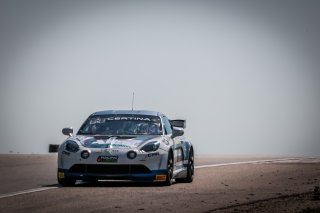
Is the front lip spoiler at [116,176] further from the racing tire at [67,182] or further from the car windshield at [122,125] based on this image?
the car windshield at [122,125]

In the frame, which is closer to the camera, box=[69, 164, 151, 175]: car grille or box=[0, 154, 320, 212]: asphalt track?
box=[0, 154, 320, 212]: asphalt track

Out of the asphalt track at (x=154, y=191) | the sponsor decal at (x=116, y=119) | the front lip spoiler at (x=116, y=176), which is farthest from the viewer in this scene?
the sponsor decal at (x=116, y=119)

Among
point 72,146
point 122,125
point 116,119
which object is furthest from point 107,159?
point 116,119

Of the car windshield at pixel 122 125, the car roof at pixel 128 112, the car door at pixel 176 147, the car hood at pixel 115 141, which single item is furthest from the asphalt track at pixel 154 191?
the car roof at pixel 128 112

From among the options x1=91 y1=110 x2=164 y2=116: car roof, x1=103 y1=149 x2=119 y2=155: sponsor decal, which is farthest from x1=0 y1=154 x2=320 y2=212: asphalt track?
x1=91 y1=110 x2=164 y2=116: car roof

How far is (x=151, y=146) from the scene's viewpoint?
19891 mm

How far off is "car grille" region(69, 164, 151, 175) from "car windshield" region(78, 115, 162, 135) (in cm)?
112

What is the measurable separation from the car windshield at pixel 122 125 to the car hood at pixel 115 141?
435 mm

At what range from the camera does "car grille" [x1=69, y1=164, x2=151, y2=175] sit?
64.6 feet

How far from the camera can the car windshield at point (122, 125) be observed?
20.9m

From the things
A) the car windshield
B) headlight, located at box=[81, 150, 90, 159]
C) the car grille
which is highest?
the car windshield

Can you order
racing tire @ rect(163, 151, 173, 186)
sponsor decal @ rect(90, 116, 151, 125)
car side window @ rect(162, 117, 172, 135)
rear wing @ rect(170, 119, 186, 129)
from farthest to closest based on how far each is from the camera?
rear wing @ rect(170, 119, 186, 129) < car side window @ rect(162, 117, 172, 135) < sponsor decal @ rect(90, 116, 151, 125) < racing tire @ rect(163, 151, 173, 186)

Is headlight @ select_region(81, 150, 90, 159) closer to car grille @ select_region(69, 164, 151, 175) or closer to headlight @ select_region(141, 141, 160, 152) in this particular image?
car grille @ select_region(69, 164, 151, 175)

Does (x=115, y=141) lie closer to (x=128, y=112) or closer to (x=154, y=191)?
(x=128, y=112)
